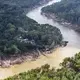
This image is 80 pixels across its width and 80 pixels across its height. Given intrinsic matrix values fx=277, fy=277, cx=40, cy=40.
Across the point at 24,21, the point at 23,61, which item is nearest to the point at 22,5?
the point at 24,21

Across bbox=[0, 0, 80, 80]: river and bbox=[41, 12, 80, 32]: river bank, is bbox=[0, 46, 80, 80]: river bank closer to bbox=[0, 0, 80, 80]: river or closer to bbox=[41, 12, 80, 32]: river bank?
bbox=[0, 0, 80, 80]: river

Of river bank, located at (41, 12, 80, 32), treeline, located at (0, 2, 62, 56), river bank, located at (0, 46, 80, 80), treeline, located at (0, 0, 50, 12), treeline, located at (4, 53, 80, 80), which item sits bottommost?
treeline, located at (4, 53, 80, 80)

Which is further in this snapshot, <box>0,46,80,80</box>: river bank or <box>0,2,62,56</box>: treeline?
<box>0,2,62,56</box>: treeline

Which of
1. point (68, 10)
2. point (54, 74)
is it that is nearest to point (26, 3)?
point (68, 10)

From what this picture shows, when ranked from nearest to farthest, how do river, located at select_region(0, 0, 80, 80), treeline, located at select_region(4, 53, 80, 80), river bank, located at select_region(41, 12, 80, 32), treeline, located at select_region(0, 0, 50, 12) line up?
treeline, located at select_region(4, 53, 80, 80)
river, located at select_region(0, 0, 80, 80)
river bank, located at select_region(41, 12, 80, 32)
treeline, located at select_region(0, 0, 50, 12)

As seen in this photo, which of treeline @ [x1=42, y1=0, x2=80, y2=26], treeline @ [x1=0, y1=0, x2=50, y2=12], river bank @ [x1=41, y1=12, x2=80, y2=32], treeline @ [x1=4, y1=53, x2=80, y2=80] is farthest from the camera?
treeline @ [x1=0, y1=0, x2=50, y2=12]

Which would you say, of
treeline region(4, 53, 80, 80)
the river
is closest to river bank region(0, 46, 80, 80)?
the river

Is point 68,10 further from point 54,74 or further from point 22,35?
point 54,74
